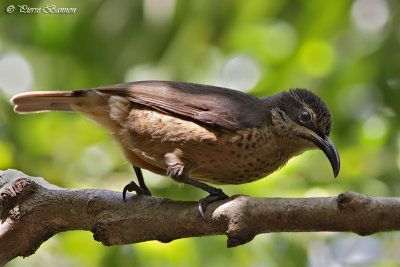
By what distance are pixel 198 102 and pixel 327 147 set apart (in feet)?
3.13

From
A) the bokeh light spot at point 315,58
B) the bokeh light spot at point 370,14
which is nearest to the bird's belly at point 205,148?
the bokeh light spot at point 315,58

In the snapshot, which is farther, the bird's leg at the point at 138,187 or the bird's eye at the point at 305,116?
the bird's eye at the point at 305,116

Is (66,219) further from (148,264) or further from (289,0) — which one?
(289,0)

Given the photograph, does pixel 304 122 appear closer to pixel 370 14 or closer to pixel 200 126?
pixel 200 126

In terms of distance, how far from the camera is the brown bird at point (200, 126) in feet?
12.3

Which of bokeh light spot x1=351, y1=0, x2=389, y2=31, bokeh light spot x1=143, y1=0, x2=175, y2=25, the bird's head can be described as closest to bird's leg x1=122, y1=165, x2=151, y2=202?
the bird's head

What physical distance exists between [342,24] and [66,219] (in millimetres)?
3375

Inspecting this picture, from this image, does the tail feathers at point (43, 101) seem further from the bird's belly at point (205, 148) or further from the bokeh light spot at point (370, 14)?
the bokeh light spot at point (370, 14)

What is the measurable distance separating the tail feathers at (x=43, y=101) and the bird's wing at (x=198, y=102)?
265 millimetres

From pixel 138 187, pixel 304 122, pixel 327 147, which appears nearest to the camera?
pixel 138 187

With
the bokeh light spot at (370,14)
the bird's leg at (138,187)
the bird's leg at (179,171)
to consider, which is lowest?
the bird's leg at (138,187)

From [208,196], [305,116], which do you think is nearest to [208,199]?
[208,196]

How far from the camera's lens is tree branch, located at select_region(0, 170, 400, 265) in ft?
9.07

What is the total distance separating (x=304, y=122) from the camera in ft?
13.5
